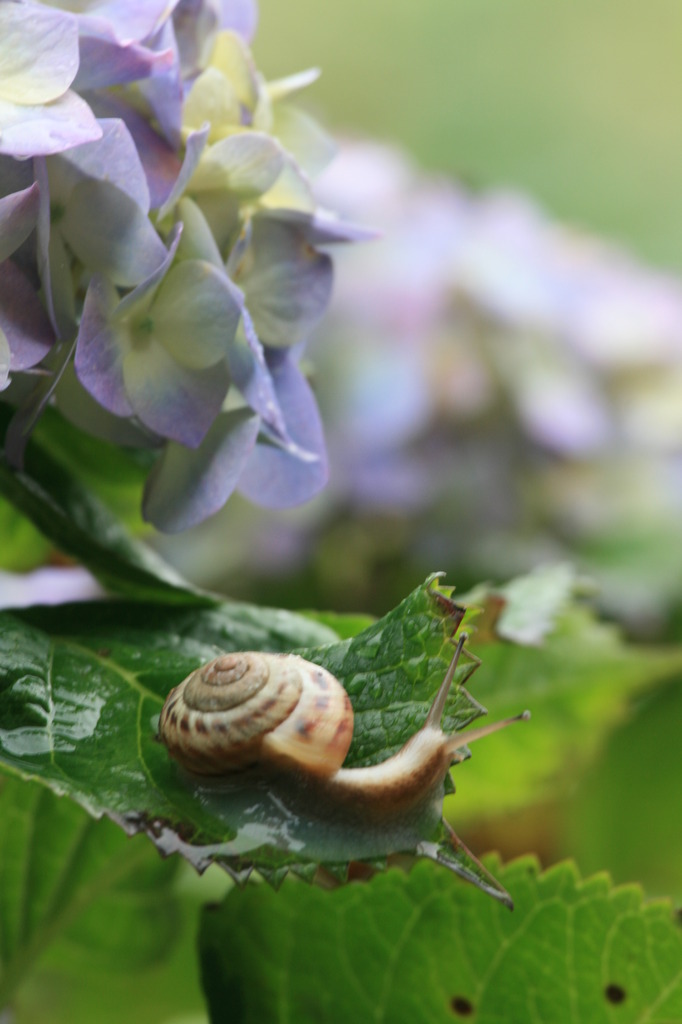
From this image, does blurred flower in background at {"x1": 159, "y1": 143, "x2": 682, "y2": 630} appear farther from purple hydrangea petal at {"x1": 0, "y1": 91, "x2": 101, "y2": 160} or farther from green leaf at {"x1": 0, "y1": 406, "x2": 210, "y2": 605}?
purple hydrangea petal at {"x1": 0, "y1": 91, "x2": 101, "y2": 160}

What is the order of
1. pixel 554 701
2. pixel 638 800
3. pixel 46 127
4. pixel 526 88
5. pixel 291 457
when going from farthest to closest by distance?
1. pixel 526 88
2. pixel 638 800
3. pixel 554 701
4. pixel 291 457
5. pixel 46 127

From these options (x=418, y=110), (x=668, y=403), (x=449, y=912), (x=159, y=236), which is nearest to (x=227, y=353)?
(x=159, y=236)

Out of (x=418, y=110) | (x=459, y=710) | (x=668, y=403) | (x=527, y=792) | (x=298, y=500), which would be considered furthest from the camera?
(x=418, y=110)

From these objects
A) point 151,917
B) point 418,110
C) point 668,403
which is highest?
point 151,917

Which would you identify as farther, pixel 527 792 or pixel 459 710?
pixel 527 792

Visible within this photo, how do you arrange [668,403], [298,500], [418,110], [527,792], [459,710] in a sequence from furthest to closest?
[418,110], [668,403], [527,792], [298,500], [459,710]

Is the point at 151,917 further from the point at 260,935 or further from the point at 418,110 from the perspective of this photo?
the point at 418,110

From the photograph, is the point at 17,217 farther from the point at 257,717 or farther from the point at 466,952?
the point at 466,952

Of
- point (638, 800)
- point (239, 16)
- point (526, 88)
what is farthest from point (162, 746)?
point (526, 88)
